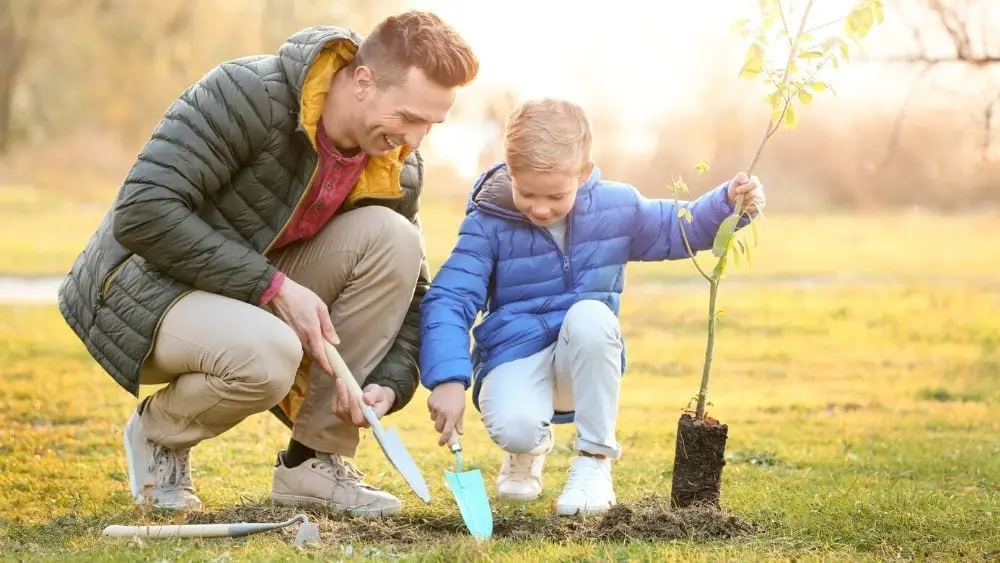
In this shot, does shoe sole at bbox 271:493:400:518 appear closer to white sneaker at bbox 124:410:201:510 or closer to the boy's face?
white sneaker at bbox 124:410:201:510

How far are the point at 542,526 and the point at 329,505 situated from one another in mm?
699

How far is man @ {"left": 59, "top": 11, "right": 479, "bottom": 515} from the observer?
3297mm

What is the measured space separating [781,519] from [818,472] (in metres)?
1.00

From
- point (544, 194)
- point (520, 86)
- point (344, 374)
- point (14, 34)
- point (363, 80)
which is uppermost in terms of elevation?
point (14, 34)

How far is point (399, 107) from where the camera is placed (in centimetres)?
336

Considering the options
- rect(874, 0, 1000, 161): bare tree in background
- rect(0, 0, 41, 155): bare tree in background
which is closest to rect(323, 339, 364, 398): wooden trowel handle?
rect(874, 0, 1000, 161): bare tree in background

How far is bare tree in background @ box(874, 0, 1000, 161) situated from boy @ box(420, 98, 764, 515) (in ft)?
6.91

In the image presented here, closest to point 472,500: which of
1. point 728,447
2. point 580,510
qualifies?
point 580,510

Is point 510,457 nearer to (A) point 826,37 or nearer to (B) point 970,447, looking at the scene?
Result: (A) point 826,37

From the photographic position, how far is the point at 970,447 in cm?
479

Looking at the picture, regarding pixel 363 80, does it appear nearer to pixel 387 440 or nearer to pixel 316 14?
pixel 387 440

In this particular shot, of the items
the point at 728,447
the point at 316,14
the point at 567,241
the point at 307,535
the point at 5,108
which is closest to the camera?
the point at 307,535

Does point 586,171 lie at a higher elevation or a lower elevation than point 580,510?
higher

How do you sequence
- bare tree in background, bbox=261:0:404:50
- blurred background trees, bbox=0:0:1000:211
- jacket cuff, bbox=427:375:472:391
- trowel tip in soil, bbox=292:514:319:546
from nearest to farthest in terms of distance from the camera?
trowel tip in soil, bbox=292:514:319:546 < jacket cuff, bbox=427:375:472:391 < blurred background trees, bbox=0:0:1000:211 < bare tree in background, bbox=261:0:404:50
